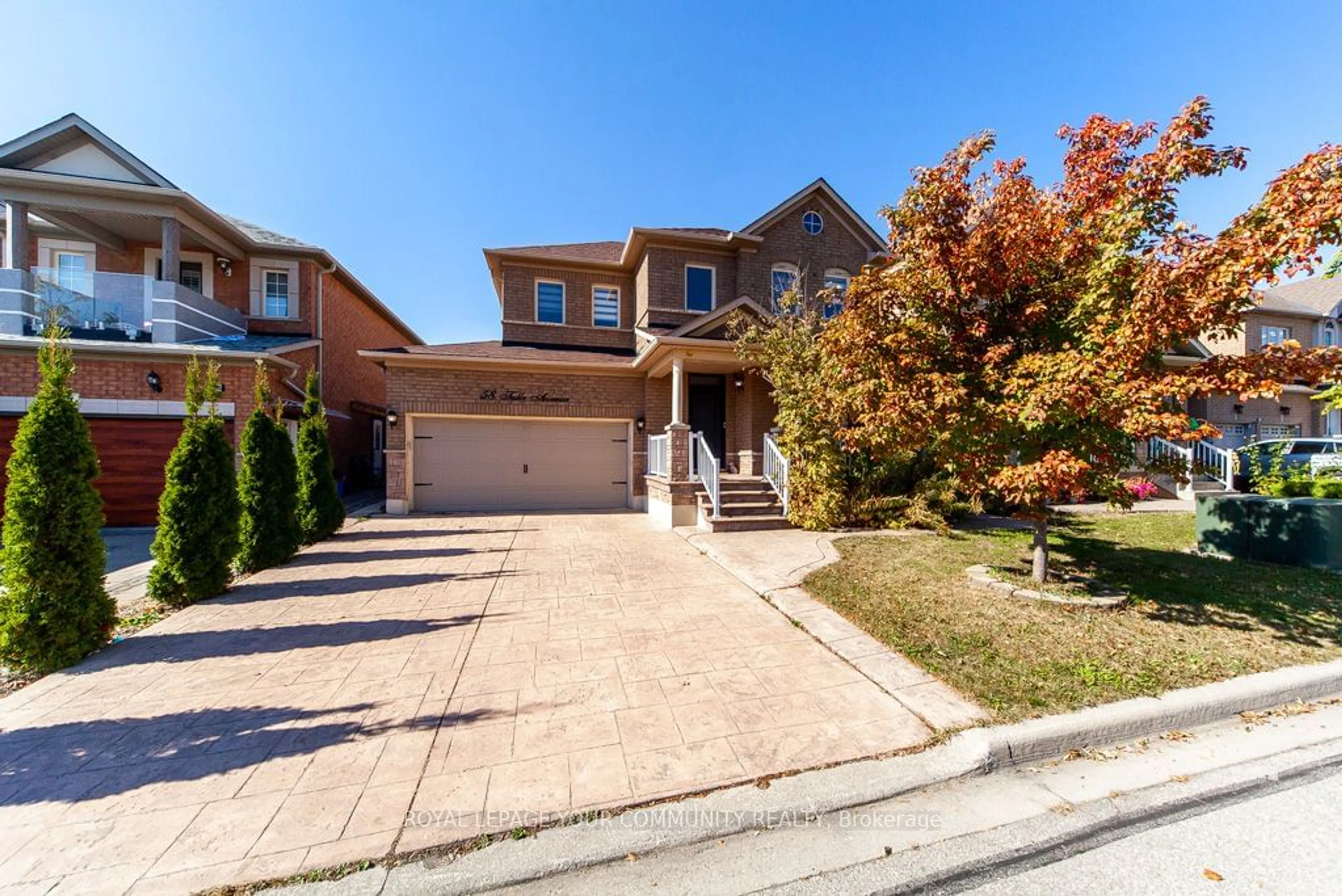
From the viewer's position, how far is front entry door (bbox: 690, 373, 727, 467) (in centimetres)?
1221

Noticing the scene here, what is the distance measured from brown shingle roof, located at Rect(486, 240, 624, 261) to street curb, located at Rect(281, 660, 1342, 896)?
44.3 feet

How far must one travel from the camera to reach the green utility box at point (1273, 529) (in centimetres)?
601

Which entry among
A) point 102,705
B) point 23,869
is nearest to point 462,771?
point 23,869

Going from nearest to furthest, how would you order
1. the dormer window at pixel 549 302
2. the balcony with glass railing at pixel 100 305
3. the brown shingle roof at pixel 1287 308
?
the balcony with glass railing at pixel 100 305
the dormer window at pixel 549 302
the brown shingle roof at pixel 1287 308

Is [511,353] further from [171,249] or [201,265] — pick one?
[201,265]

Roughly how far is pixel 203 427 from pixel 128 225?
1093 cm

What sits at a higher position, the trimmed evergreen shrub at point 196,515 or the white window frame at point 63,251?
the white window frame at point 63,251

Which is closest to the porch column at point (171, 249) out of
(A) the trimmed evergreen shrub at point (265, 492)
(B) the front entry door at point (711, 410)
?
(A) the trimmed evergreen shrub at point (265, 492)

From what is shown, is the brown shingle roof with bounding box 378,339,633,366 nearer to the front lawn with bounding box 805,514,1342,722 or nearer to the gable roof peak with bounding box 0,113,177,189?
the gable roof peak with bounding box 0,113,177,189

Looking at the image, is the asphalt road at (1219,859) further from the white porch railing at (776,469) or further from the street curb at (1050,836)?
the white porch railing at (776,469)

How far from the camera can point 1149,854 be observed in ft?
6.98

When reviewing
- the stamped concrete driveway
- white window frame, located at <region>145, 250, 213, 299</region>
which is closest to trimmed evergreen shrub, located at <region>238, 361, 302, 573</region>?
the stamped concrete driveway

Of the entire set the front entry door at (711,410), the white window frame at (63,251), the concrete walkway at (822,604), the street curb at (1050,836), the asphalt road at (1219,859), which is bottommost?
the asphalt road at (1219,859)

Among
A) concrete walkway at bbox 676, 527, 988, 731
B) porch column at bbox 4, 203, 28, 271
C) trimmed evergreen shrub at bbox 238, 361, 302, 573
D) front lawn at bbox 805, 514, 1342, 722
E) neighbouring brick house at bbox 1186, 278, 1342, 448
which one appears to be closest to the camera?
concrete walkway at bbox 676, 527, 988, 731
